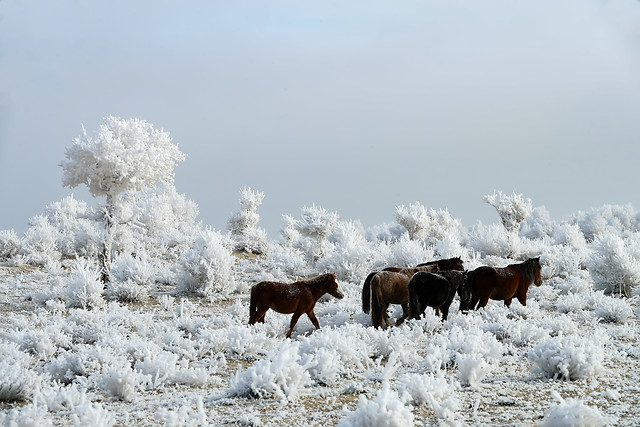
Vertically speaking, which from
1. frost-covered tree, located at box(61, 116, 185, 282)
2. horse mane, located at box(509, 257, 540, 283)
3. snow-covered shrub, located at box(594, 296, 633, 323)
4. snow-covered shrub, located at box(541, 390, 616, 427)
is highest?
frost-covered tree, located at box(61, 116, 185, 282)

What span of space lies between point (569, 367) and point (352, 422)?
10.4 ft

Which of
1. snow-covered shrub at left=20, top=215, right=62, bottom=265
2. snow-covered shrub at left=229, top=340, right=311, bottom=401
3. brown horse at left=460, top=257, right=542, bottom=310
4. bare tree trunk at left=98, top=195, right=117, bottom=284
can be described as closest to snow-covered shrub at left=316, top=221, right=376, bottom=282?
brown horse at left=460, top=257, right=542, bottom=310

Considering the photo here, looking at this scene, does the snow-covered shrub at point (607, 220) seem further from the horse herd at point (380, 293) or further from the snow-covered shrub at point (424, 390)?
the snow-covered shrub at point (424, 390)

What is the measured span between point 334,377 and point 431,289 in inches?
143

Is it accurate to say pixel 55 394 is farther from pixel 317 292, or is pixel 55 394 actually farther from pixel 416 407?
pixel 317 292

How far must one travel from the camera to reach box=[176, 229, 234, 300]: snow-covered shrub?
52.2ft

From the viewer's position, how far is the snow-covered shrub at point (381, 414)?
14.9 feet

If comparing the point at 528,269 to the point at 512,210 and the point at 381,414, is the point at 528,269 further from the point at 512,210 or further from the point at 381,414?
the point at 512,210

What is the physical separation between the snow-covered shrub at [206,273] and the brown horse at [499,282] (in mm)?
7572

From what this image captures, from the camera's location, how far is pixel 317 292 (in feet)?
32.9

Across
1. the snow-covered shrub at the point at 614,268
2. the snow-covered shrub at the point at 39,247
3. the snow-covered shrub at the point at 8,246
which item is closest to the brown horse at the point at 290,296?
the snow-covered shrub at the point at 614,268

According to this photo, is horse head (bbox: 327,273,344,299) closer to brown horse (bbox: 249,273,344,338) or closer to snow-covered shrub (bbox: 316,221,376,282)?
brown horse (bbox: 249,273,344,338)

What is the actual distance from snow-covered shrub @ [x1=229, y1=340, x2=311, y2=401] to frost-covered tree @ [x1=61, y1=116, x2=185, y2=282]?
12.1 metres

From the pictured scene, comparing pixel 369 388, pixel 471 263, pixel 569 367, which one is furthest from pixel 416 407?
pixel 471 263
